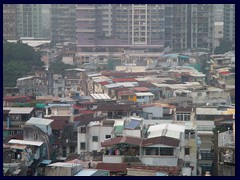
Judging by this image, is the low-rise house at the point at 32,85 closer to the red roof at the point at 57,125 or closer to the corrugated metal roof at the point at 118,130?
the red roof at the point at 57,125

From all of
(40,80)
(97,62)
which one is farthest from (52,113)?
(97,62)

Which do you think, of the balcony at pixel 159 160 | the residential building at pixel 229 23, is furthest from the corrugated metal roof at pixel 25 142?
the residential building at pixel 229 23

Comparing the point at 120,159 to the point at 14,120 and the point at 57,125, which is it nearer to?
the point at 57,125

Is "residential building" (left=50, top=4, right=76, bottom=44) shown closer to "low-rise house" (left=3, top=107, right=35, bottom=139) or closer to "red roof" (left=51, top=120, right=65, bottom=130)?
"low-rise house" (left=3, top=107, right=35, bottom=139)

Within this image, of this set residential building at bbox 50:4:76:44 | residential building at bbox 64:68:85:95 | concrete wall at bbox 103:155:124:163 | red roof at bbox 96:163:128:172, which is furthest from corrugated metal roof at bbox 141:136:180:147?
residential building at bbox 50:4:76:44

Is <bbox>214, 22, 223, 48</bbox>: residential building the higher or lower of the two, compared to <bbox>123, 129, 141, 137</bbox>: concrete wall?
higher

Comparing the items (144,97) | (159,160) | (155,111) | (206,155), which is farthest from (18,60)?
(159,160)
